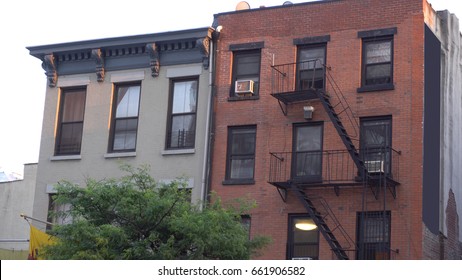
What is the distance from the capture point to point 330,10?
30.2 m

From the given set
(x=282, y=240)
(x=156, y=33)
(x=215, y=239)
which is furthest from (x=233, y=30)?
(x=215, y=239)

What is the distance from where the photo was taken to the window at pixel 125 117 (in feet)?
105

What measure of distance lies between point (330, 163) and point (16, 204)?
17.4 meters

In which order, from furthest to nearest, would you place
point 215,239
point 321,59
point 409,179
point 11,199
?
Result: point 11,199 < point 321,59 < point 409,179 < point 215,239

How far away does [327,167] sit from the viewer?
28797mm

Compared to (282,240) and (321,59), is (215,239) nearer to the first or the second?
(282,240)

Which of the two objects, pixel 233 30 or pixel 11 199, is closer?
pixel 233 30

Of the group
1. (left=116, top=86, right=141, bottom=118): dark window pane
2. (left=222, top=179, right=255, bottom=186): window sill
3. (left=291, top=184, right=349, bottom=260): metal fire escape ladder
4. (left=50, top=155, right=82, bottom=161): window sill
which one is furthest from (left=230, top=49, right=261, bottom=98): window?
(left=50, top=155, right=82, bottom=161): window sill

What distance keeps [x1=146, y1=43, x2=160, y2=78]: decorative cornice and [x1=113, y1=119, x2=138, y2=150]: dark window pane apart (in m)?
1.72

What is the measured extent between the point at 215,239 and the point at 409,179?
7895 millimetres

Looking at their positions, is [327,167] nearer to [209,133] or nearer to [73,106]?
[209,133]

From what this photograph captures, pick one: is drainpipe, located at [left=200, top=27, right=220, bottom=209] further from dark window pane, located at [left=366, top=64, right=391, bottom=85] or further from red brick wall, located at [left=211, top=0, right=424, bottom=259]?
dark window pane, located at [left=366, top=64, right=391, bottom=85]

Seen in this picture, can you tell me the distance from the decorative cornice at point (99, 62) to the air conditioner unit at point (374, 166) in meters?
9.91

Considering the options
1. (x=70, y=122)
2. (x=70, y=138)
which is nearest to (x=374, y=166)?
(x=70, y=138)
